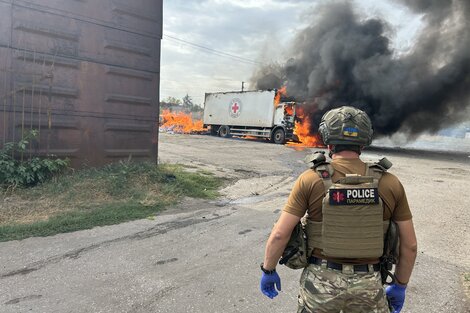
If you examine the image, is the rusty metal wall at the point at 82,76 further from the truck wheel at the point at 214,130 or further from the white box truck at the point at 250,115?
the truck wheel at the point at 214,130

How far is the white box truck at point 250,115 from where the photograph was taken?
2338 centimetres

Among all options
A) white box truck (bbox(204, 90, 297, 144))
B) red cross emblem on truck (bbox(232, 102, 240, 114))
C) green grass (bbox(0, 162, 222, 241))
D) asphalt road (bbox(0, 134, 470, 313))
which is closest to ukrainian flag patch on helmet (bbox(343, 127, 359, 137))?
asphalt road (bbox(0, 134, 470, 313))

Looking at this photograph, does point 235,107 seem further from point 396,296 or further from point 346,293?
point 346,293

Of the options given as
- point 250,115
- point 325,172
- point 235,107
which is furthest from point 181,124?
point 325,172

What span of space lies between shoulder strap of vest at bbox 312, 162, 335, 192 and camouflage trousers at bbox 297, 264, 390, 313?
0.45 m

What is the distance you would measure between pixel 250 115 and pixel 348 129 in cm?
2362

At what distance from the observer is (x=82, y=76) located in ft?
23.1

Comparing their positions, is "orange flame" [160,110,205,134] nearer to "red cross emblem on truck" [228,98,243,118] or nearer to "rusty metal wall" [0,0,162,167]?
"red cross emblem on truck" [228,98,243,118]

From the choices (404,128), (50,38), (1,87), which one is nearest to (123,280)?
(1,87)

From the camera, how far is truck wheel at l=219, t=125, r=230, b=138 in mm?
27745

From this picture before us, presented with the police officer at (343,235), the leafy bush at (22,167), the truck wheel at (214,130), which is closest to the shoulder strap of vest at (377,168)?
the police officer at (343,235)

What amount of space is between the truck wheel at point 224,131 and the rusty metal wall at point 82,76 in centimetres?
1934

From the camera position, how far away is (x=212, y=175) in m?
9.80

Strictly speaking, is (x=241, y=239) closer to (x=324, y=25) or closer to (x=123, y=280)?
(x=123, y=280)
